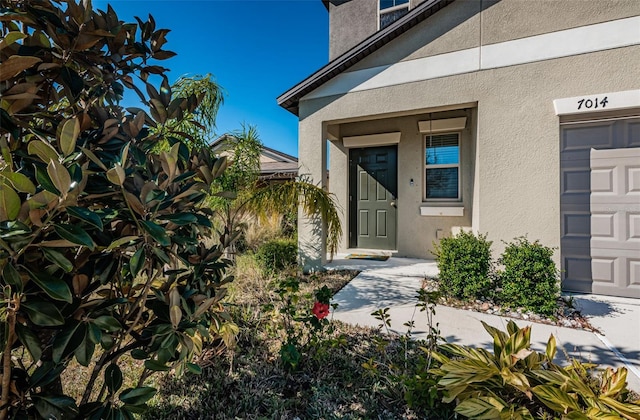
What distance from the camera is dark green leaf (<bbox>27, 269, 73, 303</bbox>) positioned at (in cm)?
95

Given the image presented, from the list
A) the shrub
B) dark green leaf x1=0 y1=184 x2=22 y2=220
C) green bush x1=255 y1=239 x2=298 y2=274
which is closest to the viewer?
dark green leaf x1=0 y1=184 x2=22 y2=220

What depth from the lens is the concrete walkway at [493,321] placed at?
116 inches

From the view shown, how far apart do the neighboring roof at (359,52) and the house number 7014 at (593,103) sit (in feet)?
8.52

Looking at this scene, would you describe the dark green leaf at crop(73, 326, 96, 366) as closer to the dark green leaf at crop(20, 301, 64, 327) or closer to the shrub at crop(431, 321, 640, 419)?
the dark green leaf at crop(20, 301, 64, 327)

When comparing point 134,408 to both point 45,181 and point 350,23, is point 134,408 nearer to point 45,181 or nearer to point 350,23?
point 45,181

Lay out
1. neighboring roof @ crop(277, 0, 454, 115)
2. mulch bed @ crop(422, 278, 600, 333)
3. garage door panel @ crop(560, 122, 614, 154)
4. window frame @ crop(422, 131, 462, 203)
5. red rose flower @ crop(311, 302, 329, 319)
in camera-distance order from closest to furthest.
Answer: red rose flower @ crop(311, 302, 329, 319) → mulch bed @ crop(422, 278, 600, 333) → garage door panel @ crop(560, 122, 614, 154) → neighboring roof @ crop(277, 0, 454, 115) → window frame @ crop(422, 131, 462, 203)

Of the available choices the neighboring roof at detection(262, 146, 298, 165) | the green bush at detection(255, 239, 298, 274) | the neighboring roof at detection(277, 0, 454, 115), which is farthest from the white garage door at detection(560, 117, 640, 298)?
the neighboring roof at detection(262, 146, 298, 165)

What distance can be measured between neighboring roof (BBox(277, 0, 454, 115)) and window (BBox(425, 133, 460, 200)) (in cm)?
256

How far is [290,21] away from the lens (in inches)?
289

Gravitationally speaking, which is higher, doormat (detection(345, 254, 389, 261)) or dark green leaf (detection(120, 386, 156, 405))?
dark green leaf (detection(120, 386, 156, 405))

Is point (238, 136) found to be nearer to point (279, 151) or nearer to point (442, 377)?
point (442, 377)

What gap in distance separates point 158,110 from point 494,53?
17.0 feet

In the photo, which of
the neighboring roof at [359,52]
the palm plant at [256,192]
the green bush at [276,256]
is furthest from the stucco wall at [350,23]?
the green bush at [276,256]

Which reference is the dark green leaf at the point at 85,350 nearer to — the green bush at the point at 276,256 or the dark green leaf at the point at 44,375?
the dark green leaf at the point at 44,375
